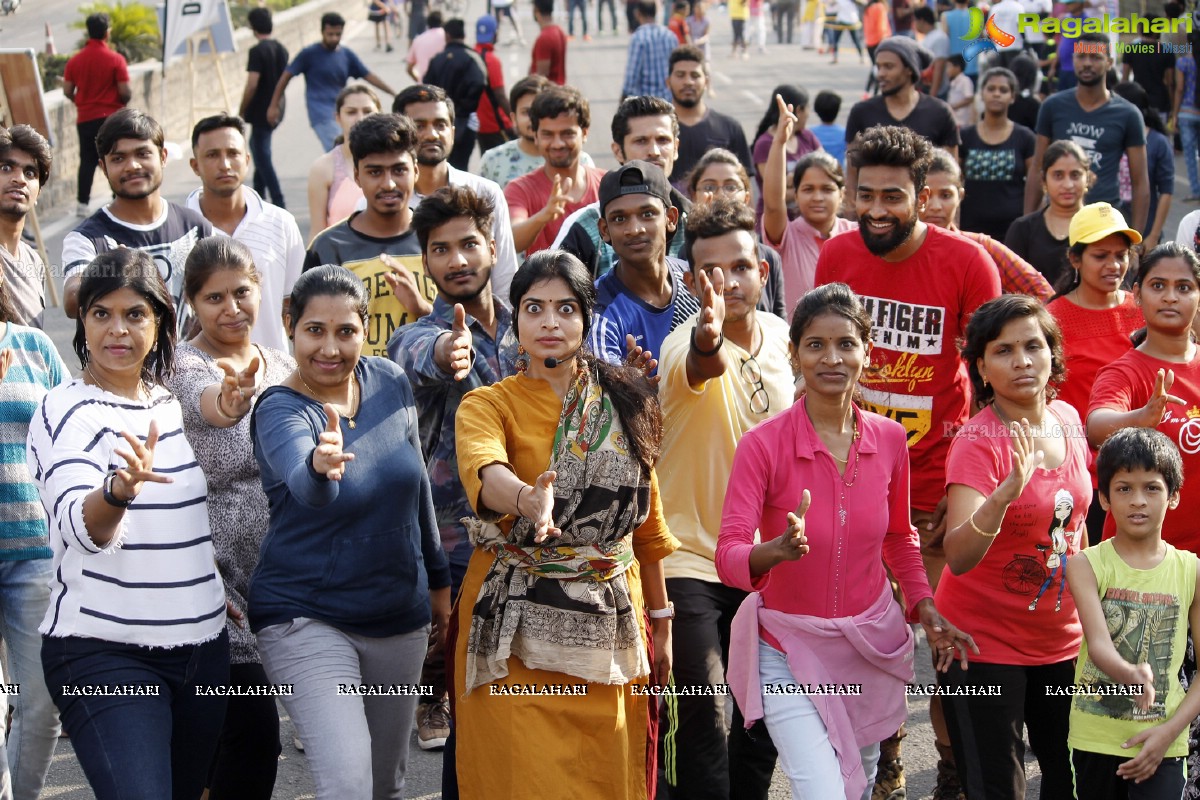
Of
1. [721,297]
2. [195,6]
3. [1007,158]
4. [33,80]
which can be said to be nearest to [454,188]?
[721,297]

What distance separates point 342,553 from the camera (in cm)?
421

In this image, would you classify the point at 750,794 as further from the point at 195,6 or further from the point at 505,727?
the point at 195,6

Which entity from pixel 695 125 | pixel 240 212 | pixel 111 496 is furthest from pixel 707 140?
pixel 111 496

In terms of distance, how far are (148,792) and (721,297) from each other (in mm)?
2259

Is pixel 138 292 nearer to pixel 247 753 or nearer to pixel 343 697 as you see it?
pixel 343 697

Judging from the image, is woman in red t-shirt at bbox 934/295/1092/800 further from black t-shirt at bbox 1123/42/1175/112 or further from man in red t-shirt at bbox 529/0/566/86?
black t-shirt at bbox 1123/42/1175/112

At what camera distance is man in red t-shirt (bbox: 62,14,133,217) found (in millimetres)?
14430

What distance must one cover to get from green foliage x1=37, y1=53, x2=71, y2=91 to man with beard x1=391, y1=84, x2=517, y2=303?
1292 cm

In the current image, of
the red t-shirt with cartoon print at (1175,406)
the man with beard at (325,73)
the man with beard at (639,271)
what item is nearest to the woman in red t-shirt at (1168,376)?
the red t-shirt with cartoon print at (1175,406)

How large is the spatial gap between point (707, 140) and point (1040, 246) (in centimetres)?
237

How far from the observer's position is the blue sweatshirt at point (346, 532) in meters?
4.17

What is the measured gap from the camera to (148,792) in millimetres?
3822

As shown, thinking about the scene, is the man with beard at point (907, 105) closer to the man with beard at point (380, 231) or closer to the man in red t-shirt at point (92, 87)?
the man with beard at point (380, 231)

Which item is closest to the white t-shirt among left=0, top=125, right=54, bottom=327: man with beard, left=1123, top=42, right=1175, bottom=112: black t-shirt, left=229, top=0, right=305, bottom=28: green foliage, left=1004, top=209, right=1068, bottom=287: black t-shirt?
left=0, top=125, right=54, bottom=327: man with beard
